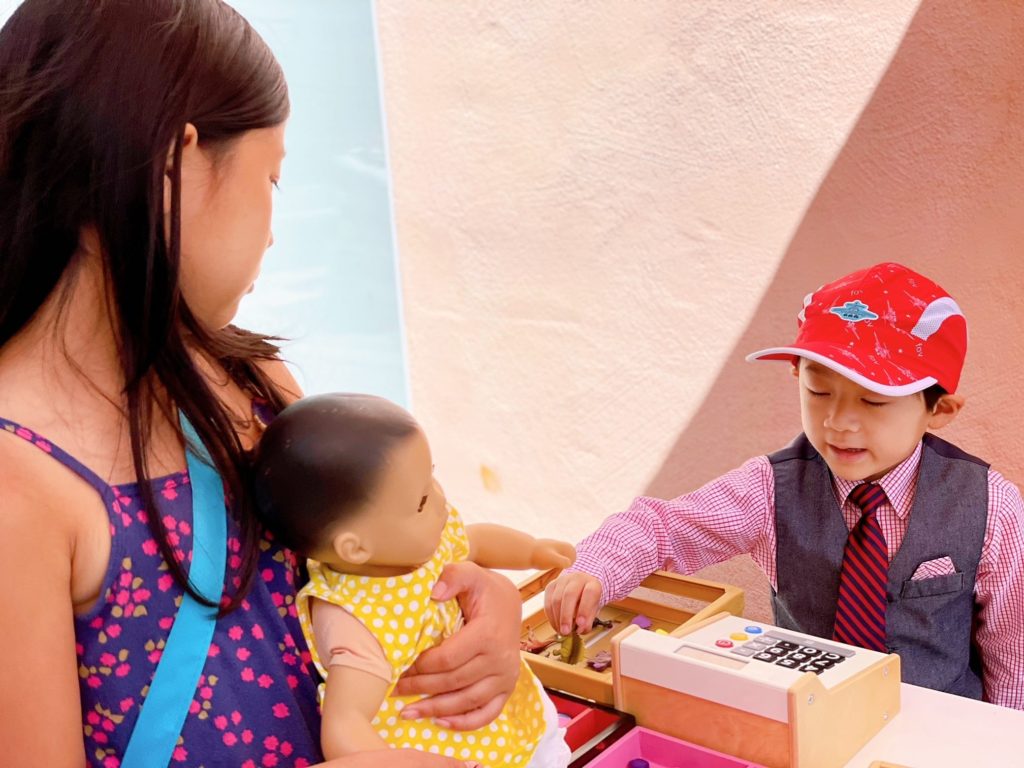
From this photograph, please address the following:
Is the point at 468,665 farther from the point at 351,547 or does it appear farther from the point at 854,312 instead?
the point at 854,312

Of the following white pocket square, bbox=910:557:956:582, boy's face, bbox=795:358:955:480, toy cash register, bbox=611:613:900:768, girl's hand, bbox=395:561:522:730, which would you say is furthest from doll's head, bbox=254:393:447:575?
white pocket square, bbox=910:557:956:582

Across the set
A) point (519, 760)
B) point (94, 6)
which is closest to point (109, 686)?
point (519, 760)

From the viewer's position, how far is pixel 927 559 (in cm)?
149

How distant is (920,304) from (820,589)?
467 mm

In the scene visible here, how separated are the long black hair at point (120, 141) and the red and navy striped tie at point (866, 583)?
1.01m

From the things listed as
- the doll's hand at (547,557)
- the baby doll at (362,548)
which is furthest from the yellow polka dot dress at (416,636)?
the doll's hand at (547,557)

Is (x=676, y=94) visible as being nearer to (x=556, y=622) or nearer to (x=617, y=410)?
(x=617, y=410)

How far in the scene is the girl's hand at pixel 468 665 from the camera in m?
0.93

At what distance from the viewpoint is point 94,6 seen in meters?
0.77

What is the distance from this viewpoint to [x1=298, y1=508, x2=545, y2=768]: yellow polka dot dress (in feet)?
2.93

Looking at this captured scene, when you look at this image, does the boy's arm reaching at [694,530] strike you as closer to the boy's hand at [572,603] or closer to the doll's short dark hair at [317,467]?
the boy's hand at [572,603]

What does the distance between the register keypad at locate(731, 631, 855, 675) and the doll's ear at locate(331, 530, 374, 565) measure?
1.57 ft

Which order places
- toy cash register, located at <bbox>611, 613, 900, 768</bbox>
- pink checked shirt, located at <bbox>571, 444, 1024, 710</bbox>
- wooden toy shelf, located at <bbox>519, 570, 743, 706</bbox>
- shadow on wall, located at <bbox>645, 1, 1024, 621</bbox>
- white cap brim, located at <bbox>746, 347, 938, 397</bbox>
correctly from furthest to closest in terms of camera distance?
shadow on wall, located at <bbox>645, 1, 1024, 621</bbox>
pink checked shirt, located at <bbox>571, 444, 1024, 710</bbox>
white cap brim, located at <bbox>746, 347, 938, 397</bbox>
wooden toy shelf, located at <bbox>519, 570, 743, 706</bbox>
toy cash register, located at <bbox>611, 613, 900, 768</bbox>

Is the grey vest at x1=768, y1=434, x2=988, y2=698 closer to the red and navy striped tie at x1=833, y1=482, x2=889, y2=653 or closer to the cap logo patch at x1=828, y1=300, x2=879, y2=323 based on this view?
the red and navy striped tie at x1=833, y1=482, x2=889, y2=653
